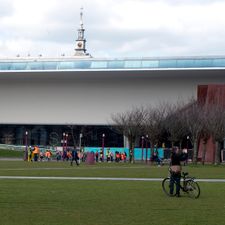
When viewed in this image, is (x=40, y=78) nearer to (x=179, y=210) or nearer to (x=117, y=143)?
(x=117, y=143)

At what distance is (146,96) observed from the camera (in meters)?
80.9

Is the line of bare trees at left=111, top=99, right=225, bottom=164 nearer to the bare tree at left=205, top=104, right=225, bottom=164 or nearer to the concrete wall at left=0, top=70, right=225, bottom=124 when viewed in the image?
the bare tree at left=205, top=104, right=225, bottom=164

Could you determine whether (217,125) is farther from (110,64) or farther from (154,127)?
(110,64)

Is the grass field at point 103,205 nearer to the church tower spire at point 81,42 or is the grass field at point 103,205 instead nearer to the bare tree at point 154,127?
the bare tree at point 154,127

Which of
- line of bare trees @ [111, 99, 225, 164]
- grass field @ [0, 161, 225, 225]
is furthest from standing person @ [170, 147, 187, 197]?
line of bare trees @ [111, 99, 225, 164]

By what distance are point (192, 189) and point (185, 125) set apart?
3454cm

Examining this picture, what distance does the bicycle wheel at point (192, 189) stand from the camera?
19328 millimetres

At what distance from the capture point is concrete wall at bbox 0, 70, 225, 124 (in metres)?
79.8

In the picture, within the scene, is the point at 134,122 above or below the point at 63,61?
below

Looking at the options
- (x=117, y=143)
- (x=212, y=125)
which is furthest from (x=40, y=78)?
(x=212, y=125)

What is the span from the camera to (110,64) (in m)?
79.9

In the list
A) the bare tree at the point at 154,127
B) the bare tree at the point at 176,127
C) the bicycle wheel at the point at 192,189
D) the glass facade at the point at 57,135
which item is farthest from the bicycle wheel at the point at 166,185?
the glass facade at the point at 57,135

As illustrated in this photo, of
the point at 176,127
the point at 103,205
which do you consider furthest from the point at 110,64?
the point at 103,205

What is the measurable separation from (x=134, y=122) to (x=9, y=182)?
3685 cm
